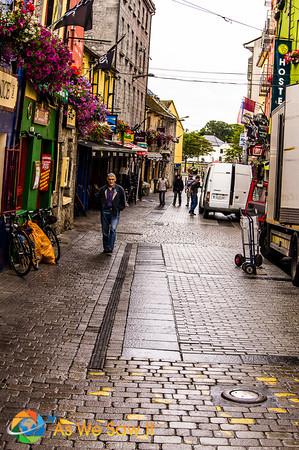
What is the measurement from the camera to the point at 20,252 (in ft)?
35.9

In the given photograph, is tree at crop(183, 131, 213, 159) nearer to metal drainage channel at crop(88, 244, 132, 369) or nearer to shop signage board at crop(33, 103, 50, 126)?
shop signage board at crop(33, 103, 50, 126)

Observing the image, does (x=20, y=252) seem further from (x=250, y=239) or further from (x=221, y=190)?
(x=221, y=190)

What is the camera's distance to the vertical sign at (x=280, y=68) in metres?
27.2

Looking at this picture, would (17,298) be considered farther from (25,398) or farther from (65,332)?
(25,398)

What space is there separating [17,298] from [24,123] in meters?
4.61

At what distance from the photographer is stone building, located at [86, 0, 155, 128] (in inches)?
1399

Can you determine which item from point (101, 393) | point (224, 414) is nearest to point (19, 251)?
point (101, 393)

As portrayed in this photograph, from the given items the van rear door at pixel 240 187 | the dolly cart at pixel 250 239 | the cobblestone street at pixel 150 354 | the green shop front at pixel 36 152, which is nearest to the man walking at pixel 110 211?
the cobblestone street at pixel 150 354

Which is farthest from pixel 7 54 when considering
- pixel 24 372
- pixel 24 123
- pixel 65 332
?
pixel 24 372

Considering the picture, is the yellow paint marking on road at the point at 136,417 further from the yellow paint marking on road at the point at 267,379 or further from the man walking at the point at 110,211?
the man walking at the point at 110,211

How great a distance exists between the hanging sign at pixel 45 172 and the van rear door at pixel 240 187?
49.5 feet

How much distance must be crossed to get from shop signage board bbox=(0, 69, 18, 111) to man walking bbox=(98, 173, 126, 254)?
402 cm

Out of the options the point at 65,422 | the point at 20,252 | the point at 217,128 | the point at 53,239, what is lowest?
the point at 65,422

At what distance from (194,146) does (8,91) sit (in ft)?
344
